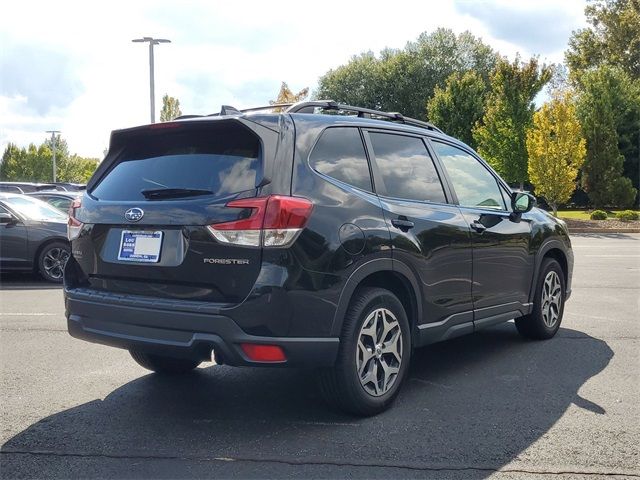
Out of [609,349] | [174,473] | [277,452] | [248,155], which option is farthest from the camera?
[609,349]

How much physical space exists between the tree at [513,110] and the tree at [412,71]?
22.8 metres

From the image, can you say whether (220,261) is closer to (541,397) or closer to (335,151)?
(335,151)

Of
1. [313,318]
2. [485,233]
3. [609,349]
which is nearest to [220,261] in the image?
[313,318]

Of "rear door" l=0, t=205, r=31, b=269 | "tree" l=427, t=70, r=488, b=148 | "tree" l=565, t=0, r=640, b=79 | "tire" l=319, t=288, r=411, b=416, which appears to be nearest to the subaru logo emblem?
"tire" l=319, t=288, r=411, b=416

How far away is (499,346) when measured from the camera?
6.18m

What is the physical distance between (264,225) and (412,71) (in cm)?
5331

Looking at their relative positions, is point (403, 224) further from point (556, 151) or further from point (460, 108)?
point (460, 108)

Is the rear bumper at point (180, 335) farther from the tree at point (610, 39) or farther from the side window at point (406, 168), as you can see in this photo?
the tree at point (610, 39)

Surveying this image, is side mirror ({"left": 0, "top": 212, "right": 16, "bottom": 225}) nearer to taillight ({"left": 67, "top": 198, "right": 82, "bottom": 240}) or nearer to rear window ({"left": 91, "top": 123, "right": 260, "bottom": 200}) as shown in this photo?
taillight ({"left": 67, "top": 198, "right": 82, "bottom": 240})

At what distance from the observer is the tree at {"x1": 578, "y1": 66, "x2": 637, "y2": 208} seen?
33375 millimetres

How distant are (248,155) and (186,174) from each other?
409mm

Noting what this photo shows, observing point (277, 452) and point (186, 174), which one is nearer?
point (277, 452)

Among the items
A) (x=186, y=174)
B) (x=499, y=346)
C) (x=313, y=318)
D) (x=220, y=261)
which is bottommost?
(x=499, y=346)

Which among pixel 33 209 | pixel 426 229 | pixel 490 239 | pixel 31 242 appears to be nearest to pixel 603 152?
pixel 33 209
